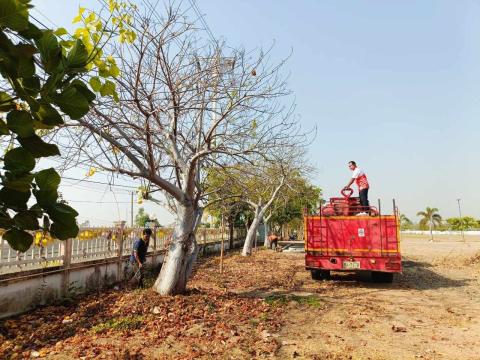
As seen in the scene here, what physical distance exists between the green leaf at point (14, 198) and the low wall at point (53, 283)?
280 inches

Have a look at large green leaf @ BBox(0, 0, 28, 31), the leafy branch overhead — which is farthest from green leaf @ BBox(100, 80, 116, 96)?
large green leaf @ BBox(0, 0, 28, 31)

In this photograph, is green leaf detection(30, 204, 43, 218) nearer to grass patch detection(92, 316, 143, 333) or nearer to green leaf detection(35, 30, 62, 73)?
green leaf detection(35, 30, 62, 73)

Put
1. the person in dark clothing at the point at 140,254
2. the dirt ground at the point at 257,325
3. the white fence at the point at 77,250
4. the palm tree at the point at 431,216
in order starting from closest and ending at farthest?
A: the dirt ground at the point at 257,325
the white fence at the point at 77,250
the person in dark clothing at the point at 140,254
the palm tree at the point at 431,216

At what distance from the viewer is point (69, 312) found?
25.2ft

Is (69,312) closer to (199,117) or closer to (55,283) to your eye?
(55,283)

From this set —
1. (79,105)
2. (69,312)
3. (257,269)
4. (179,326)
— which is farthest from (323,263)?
(79,105)

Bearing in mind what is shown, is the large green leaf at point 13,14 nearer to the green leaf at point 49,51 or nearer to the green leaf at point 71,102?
the green leaf at point 49,51

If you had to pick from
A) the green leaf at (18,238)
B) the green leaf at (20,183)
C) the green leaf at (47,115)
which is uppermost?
the green leaf at (47,115)

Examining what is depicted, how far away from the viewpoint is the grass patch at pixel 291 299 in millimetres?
8250

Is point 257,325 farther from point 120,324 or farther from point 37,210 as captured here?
point 37,210

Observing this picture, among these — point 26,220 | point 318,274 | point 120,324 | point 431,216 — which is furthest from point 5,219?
point 431,216

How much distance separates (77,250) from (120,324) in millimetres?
3847

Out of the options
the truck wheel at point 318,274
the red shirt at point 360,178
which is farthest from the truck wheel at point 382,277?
the red shirt at point 360,178

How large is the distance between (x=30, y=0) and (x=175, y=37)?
20.1 ft
